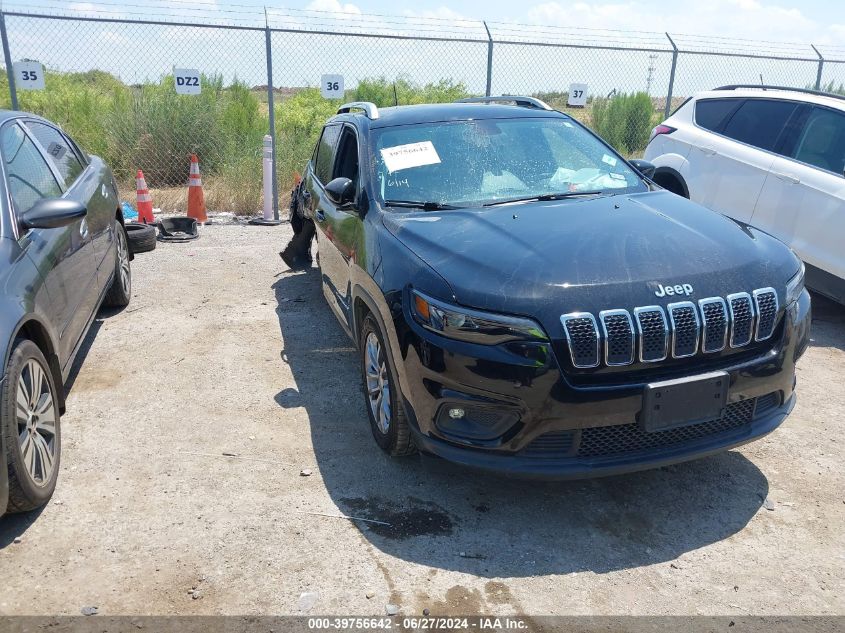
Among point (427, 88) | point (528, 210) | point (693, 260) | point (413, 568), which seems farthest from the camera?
point (427, 88)

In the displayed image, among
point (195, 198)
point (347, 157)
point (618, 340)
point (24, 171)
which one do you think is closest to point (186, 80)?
point (195, 198)

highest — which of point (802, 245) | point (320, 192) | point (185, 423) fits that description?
point (320, 192)

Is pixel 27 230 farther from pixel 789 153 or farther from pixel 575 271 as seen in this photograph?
pixel 789 153

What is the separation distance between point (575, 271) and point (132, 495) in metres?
2.37

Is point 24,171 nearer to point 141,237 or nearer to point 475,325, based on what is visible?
point 475,325

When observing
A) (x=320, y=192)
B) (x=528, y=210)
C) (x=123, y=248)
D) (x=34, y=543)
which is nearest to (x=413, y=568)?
(x=34, y=543)

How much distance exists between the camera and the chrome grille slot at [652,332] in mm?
3000

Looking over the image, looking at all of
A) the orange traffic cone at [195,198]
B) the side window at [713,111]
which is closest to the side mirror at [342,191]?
the side window at [713,111]

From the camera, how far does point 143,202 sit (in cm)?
928

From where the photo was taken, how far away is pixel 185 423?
14.2ft

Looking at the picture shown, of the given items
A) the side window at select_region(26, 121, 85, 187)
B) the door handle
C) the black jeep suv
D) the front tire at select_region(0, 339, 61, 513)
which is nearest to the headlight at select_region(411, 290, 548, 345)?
the black jeep suv

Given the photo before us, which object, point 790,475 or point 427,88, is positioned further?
point 427,88

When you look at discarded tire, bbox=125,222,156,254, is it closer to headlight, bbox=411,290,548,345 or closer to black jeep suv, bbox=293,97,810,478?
black jeep suv, bbox=293,97,810,478

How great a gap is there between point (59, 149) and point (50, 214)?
1.92m
